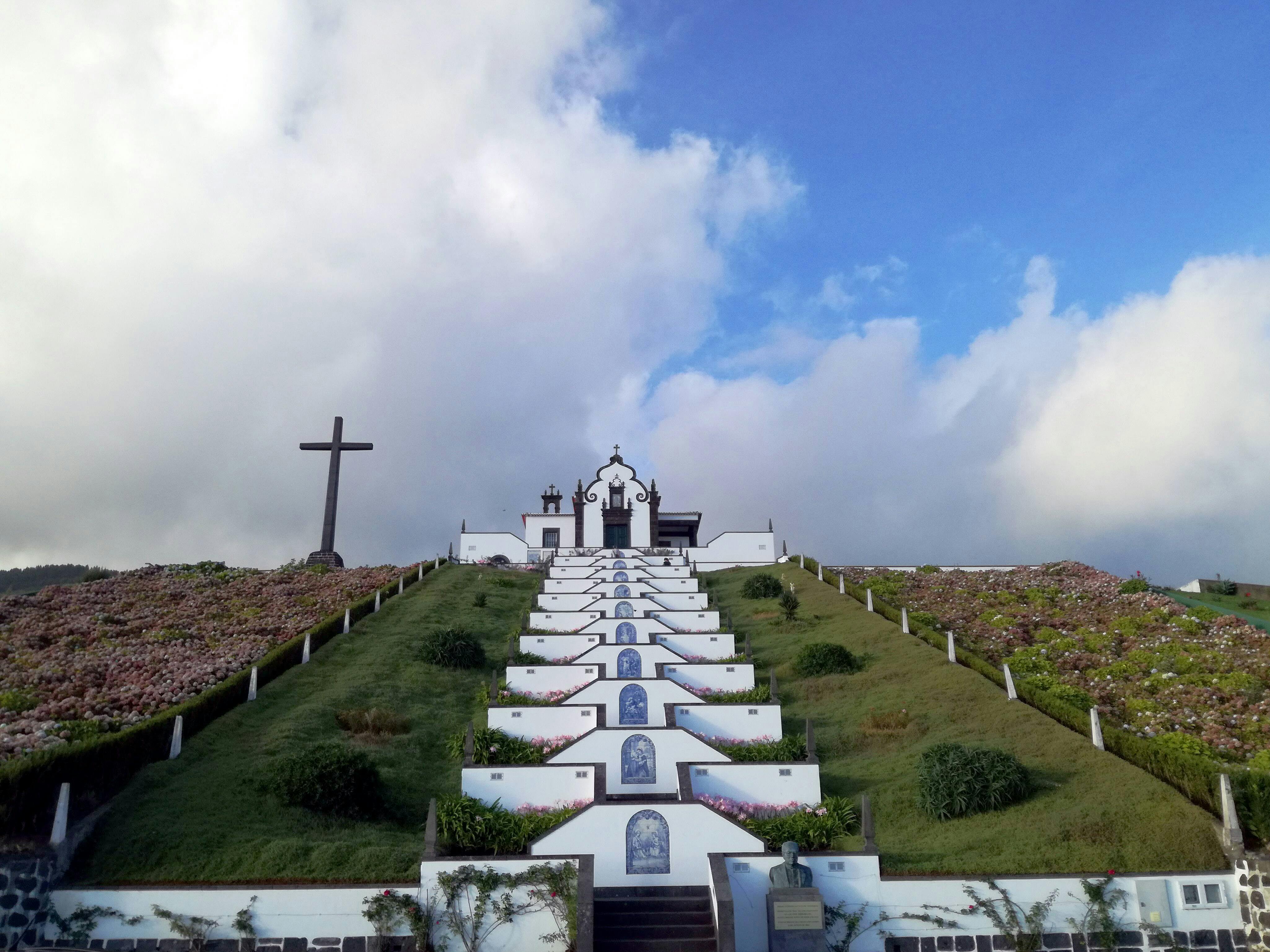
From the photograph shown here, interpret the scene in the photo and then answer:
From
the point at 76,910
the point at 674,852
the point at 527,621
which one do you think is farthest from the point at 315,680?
the point at 674,852

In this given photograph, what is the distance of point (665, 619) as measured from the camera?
2898 cm

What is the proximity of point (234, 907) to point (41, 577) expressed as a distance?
3968cm

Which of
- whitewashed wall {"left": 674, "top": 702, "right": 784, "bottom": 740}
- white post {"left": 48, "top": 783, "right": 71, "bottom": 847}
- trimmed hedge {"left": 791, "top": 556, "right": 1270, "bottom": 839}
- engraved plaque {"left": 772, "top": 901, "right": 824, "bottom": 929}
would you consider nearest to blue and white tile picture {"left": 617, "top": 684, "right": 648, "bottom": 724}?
whitewashed wall {"left": 674, "top": 702, "right": 784, "bottom": 740}

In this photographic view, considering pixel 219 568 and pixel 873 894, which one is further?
pixel 219 568

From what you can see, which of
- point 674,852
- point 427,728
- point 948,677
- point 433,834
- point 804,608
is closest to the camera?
point 433,834

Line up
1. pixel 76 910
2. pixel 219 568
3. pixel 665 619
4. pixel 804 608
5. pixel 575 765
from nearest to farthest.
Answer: pixel 76 910 < pixel 575 765 < pixel 665 619 < pixel 804 608 < pixel 219 568

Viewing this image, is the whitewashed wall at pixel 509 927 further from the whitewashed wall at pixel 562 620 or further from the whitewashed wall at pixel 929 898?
the whitewashed wall at pixel 562 620

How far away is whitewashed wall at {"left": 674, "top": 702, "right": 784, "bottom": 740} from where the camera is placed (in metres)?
Answer: 20.0

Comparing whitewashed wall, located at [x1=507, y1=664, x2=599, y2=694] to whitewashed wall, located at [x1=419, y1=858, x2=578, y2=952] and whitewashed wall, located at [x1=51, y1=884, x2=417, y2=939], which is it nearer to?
whitewashed wall, located at [x1=419, y1=858, x2=578, y2=952]

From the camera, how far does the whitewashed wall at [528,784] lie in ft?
55.1

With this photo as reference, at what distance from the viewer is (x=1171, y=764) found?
15.1 m

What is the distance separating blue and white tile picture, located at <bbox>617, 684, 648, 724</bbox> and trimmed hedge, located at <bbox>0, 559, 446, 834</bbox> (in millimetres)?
8799

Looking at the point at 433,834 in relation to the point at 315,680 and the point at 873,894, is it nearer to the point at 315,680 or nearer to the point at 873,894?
the point at 873,894

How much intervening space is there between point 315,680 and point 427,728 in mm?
4041
